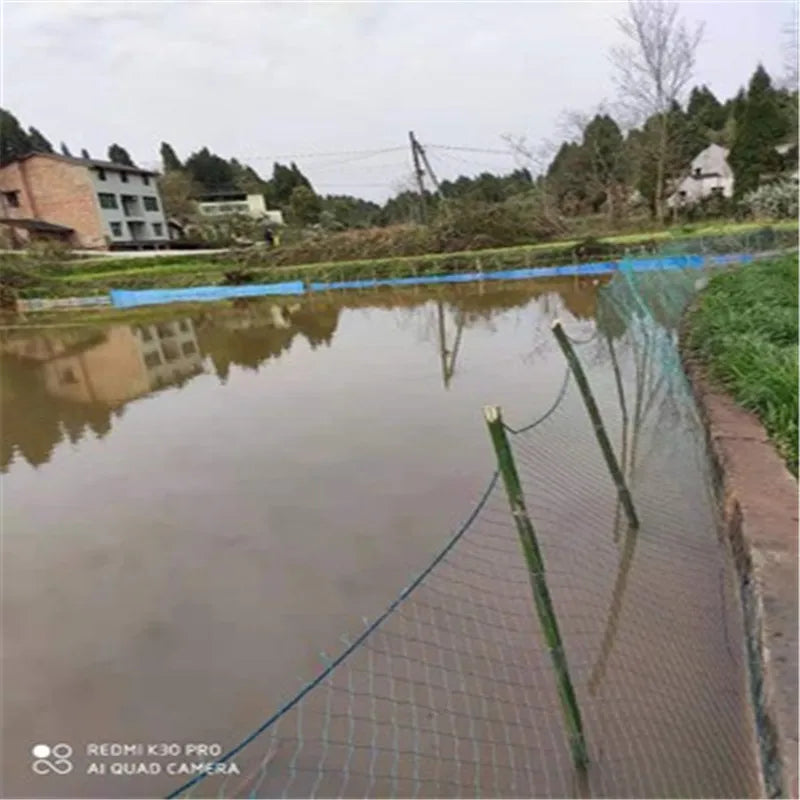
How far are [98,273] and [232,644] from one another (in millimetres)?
28927

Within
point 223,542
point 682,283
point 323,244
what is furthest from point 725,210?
point 223,542

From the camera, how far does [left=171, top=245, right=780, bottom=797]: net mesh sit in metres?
2.27

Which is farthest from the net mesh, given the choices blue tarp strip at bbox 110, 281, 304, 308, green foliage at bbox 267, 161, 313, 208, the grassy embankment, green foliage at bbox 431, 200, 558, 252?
green foliage at bbox 267, 161, 313, 208

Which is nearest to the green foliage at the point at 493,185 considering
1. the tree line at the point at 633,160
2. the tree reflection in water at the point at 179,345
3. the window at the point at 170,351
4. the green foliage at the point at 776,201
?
the tree line at the point at 633,160

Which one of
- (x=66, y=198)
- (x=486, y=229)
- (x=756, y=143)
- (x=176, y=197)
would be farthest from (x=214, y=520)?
(x=176, y=197)

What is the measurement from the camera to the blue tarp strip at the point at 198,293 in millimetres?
23833

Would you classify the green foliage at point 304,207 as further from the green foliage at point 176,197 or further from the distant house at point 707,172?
the distant house at point 707,172

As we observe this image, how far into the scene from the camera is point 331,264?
2558 centimetres

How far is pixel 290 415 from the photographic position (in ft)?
24.3

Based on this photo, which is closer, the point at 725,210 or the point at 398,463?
the point at 398,463

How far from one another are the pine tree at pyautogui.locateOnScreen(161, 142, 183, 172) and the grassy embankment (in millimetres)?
32868

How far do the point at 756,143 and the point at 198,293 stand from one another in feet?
80.5

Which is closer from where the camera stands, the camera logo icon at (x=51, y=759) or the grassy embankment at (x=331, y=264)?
the camera logo icon at (x=51, y=759)

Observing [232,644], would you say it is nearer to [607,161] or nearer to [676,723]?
[676,723]
